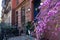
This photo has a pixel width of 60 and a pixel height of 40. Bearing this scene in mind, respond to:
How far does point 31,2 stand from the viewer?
14.0 m

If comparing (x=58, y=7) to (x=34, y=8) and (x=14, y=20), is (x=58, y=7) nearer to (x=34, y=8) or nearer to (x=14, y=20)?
(x=34, y=8)

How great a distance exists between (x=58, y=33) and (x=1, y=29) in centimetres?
1210

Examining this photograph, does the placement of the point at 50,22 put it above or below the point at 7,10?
below

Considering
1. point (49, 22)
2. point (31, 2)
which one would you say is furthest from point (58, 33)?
point (31, 2)

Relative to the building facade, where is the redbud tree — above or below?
below

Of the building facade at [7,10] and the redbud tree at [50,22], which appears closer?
the redbud tree at [50,22]

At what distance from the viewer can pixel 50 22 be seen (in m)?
3.62

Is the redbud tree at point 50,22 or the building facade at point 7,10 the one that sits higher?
the building facade at point 7,10

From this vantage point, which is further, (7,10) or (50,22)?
(7,10)

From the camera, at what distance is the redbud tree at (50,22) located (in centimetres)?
350

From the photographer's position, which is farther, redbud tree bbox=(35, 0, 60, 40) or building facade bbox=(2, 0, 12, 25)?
building facade bbox=(2, 0, 12, 25)

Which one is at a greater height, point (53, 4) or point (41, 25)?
point (53, 4)

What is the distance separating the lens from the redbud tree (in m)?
3.50

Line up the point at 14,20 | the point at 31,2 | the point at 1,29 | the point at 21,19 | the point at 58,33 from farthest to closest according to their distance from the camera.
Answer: the point at 14,20
the point at 21,19
the point at 1,29
the point at 31,2
the point at 58,33
